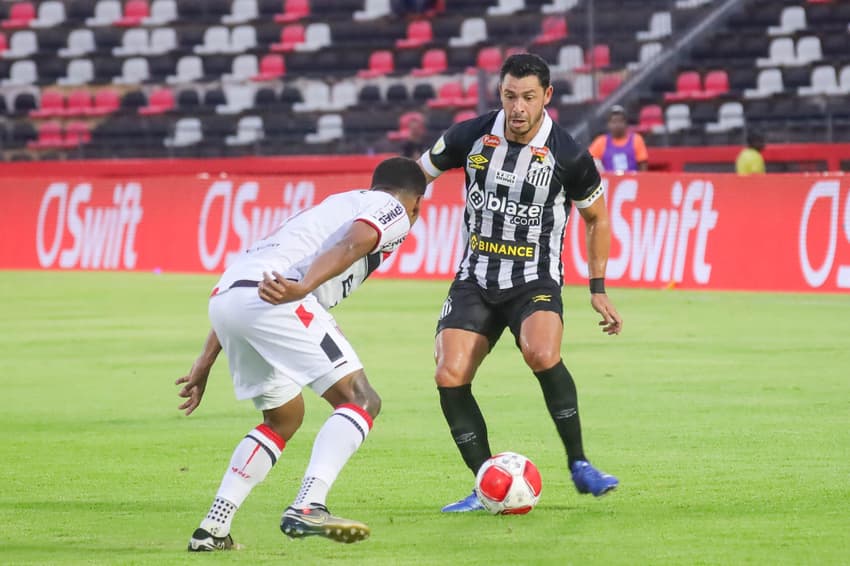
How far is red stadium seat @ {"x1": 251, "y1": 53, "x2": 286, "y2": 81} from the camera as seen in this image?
3453cm

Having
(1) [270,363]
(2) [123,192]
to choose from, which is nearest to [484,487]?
(1) [270,363]

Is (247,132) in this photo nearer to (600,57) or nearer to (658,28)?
(600,57)

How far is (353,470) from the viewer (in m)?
8.84

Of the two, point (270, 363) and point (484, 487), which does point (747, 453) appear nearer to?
point (484, 487)

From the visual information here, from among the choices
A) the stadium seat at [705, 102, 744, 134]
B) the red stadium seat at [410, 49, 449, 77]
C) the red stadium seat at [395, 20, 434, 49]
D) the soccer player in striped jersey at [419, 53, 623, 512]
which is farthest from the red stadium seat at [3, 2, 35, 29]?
the soccer player in striped jersey at [419, 53, 623, 512]

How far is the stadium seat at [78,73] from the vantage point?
36.1 metres

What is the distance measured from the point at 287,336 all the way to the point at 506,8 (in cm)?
2670

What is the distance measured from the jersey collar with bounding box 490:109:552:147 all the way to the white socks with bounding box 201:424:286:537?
87.4 inches

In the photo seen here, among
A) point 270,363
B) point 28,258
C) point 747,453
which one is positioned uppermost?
point 270,363

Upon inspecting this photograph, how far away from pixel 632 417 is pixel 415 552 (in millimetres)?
4217

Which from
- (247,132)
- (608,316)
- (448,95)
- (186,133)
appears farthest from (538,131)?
(186,133)

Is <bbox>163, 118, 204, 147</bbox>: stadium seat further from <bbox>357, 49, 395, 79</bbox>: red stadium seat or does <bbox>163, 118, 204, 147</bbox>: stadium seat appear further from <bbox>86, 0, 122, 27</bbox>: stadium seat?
<bbox>86, 0, 122, 27</bbox>: stadium seat

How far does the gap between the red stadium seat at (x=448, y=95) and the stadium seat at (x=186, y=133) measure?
16.2 feet

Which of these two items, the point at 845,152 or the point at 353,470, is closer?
the point at 353,470
